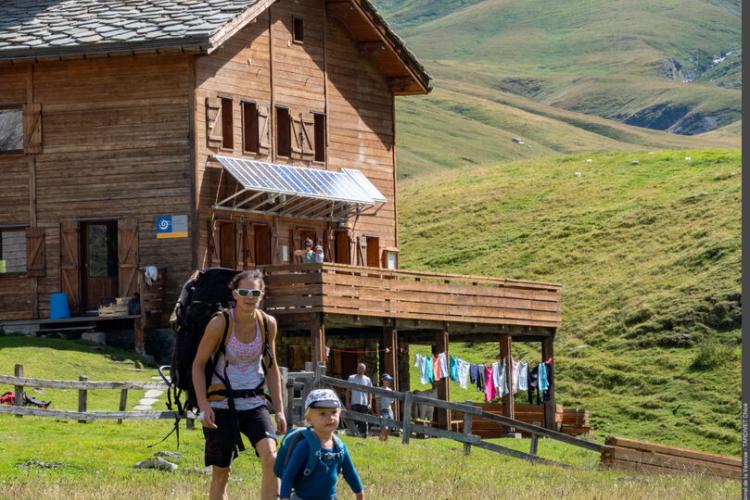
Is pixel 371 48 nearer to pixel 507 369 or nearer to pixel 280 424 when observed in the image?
pixel 507 369

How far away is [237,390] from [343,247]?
32.5m

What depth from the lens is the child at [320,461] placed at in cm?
1630

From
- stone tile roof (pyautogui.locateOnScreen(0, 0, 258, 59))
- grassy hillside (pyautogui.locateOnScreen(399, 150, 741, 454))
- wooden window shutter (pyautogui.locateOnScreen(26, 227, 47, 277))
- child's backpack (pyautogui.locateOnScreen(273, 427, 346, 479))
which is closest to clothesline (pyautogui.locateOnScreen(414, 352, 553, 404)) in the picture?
grassy hillside (pyautogui.locateOnScreen(399, 150, 741, 454))

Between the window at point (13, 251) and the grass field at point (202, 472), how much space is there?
9.20 metres

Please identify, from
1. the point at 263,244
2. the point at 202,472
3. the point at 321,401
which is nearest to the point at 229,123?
the point at 263,244

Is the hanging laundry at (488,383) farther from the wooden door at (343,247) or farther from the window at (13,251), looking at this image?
the window at (13,251)

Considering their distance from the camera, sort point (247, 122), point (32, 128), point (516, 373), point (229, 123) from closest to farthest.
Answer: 1. point (32, 128)
2. point (229, 123)
3. point (247, 122)
4. point (516, 373)

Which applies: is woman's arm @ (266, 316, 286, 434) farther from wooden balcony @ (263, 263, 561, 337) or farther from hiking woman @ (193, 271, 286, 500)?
wooden balcony @ (263, 263, 561, 337)

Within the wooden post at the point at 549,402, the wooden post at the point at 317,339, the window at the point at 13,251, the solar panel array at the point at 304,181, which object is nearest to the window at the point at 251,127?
the solar panel array at the point at 304,181

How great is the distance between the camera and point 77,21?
47.2 meters

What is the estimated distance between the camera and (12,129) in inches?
1849

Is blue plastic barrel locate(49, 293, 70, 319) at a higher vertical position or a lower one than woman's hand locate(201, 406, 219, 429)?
higher

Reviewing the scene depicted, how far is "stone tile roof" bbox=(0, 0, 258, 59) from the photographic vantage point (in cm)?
4472

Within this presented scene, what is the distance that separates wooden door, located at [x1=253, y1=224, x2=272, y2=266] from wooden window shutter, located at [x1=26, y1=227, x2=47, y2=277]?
18.0 ft
